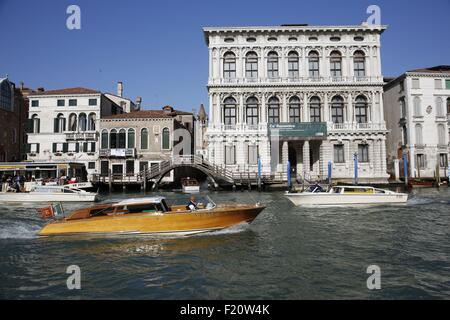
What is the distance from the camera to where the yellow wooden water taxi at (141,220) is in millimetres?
10445

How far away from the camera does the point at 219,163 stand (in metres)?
33.6

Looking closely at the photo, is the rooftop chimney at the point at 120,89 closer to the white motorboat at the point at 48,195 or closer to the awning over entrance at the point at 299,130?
the awning over entrance at the point at 299,130

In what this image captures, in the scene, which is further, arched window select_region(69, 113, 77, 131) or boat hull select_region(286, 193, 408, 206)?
arched window select_region(69, 113, 77, 131)

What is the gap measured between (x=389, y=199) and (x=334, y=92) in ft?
59.6

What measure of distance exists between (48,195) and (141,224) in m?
15.2

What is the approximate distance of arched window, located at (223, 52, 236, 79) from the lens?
34.3m

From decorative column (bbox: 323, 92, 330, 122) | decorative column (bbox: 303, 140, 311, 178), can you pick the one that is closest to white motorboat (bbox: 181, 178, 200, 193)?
decorative column (bbox: 303, 140, 311, 178)

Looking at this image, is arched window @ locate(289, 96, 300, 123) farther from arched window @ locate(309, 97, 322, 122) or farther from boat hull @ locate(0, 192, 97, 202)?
boat hull @ locate(0, 192, 97, 202)

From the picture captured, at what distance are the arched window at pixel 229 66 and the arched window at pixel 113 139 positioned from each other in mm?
13656

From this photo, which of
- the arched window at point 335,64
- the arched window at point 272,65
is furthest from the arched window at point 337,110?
the arched window at point 272,65

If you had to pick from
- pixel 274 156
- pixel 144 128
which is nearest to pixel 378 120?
pixel 274 156

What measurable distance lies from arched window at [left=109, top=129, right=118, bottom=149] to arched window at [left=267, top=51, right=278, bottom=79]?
59.1 ft

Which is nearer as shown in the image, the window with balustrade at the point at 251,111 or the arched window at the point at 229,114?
the window with balustrade at the point at 251,111
